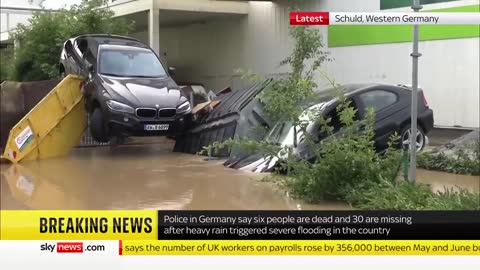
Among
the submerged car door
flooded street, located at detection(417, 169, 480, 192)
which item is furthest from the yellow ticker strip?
flooded street, located at detection(417, 169, 480, 192)

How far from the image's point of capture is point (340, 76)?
3576 mm

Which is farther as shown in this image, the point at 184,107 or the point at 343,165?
the point at 343,165

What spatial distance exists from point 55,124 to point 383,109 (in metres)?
2.30

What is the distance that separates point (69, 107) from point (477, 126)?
2488mm

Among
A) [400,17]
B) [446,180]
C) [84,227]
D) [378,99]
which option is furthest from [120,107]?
→ [446,180]

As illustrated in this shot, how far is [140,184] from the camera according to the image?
455 centimetres

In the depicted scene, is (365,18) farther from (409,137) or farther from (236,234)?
(236,234)

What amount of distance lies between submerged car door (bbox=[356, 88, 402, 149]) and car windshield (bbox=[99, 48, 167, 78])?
4.72ft

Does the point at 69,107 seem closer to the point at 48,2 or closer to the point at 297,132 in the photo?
the point at 48,2

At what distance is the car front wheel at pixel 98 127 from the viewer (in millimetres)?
3344

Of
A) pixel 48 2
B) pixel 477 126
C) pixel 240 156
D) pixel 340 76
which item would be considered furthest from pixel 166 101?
pixel 477 126

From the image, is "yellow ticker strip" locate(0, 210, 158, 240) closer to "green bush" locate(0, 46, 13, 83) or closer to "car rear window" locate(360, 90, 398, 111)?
"green bush" locate(0, 46, 13, 83)

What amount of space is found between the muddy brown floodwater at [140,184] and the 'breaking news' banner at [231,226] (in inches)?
35.4

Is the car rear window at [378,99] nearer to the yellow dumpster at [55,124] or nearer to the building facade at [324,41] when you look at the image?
the building facade at [324,41]
